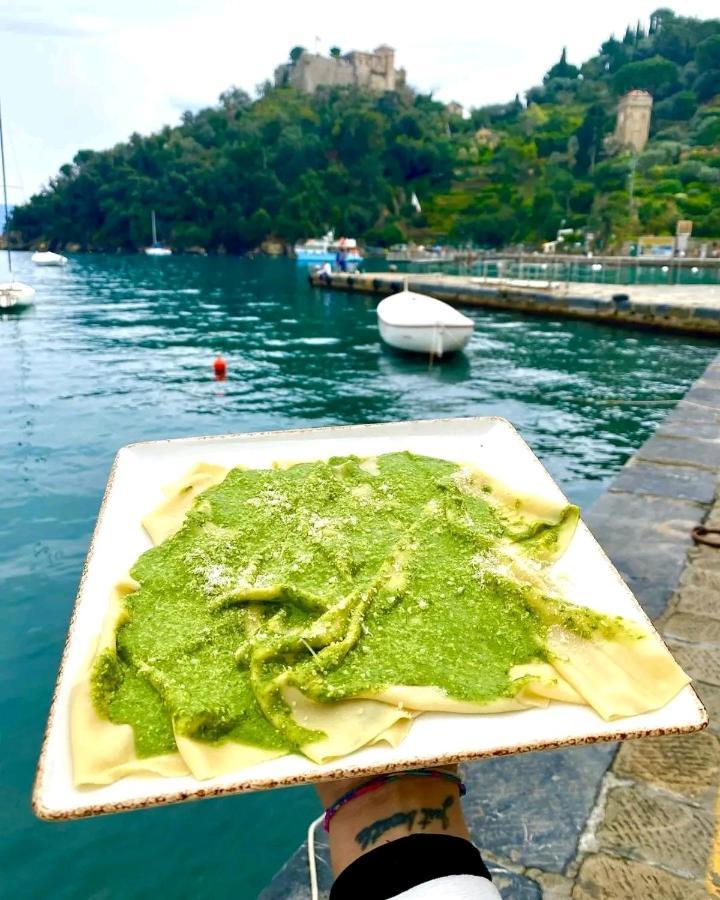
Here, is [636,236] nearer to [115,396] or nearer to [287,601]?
[115,396]

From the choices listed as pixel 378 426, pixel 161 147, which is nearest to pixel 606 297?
pixel 378 426

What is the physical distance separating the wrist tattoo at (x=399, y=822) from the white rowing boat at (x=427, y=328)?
1827cm

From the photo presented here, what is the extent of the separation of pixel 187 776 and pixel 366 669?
22.0 inches

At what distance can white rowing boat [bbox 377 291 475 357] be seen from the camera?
766 inches

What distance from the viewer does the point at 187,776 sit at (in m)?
1.58

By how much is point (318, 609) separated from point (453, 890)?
874mm

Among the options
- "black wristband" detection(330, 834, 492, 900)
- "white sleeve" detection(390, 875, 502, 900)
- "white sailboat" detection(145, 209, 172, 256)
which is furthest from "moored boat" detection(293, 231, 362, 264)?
"white sleeve" detection(390, 875, 502, 900)

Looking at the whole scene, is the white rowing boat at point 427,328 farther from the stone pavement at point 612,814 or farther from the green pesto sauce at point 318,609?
the green pesto sauce at point 318,609

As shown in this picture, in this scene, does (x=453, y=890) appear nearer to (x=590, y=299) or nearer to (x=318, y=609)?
(x=318, y=609)

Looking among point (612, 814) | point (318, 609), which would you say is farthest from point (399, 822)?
point (612, 814)

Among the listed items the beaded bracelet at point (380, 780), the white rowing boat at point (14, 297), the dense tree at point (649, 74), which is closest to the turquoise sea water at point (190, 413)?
the white rowing boat at point (14, 297)

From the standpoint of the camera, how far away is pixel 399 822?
166cm

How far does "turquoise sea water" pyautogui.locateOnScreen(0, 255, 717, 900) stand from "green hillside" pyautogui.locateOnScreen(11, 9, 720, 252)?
72549 mm

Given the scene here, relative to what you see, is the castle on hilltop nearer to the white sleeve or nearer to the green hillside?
the green hillside
